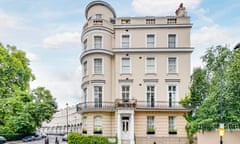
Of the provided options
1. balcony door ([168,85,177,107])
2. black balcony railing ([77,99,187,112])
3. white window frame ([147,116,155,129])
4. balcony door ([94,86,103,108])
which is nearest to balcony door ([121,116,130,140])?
black balcony railing ([77,99,187,112])

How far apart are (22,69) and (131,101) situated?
2176cm

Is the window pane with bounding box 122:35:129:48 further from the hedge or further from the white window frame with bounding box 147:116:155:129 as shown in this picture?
the hedge

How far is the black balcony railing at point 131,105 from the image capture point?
3078 cm

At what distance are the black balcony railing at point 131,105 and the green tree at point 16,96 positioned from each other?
14843mm

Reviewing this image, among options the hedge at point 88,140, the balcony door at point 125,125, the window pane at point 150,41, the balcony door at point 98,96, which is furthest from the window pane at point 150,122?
the window pane at point 150,41

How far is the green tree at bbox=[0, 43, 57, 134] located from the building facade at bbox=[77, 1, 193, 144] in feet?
45.0

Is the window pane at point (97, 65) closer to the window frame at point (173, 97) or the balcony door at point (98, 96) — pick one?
the balcony door at point (98, 96)

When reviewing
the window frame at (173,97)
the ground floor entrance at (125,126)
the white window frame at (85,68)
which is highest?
the white window frame at (85,68)

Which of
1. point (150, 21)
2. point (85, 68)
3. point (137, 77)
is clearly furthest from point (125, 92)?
point (150, 21)

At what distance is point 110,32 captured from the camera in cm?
3338

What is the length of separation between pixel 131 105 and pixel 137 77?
10.8 ft

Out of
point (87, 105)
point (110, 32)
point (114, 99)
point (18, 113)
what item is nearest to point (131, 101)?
point (114, 99)

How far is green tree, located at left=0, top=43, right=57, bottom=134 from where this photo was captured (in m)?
42.6

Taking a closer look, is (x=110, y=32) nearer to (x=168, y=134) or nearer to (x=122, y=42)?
(x=122, y=42)
